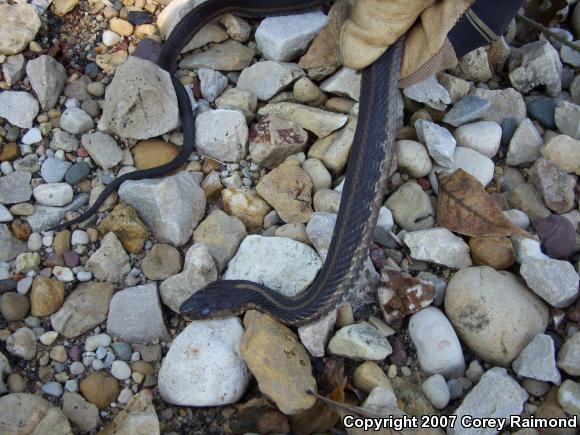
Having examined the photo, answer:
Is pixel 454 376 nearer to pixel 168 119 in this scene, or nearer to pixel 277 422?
pixel 277 422

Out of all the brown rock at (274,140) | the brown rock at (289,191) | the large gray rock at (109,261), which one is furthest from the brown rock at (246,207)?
the large gray rock at (109,261)

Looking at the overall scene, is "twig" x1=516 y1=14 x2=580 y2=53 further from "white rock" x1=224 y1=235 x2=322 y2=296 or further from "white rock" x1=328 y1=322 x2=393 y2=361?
"white rock" x1=328 y1=322 x2=393 y2=361

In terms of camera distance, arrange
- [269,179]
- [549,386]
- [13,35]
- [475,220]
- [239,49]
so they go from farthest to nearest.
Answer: [239,49] → [13,35] → [269,179] → [475,220] → [549,386]

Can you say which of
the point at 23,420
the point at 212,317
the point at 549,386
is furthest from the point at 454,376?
the point at 23,420

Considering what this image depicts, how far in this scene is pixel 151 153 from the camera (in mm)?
4133

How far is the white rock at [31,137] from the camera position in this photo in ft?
13.4

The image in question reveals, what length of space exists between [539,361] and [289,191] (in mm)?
1775

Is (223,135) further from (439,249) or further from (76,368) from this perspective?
(76,368)

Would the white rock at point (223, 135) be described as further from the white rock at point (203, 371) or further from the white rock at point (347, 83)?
the white rock at point (203, 371)

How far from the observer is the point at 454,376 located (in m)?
3.37

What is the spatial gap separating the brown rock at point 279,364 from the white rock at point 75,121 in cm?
188

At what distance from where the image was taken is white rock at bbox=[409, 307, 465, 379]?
3326 millimetres

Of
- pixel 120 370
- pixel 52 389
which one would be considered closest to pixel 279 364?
pixel 120 370

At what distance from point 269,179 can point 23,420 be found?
6.53 feet
